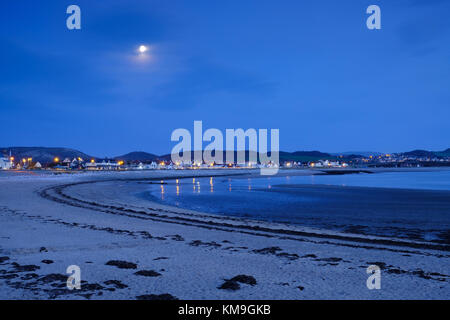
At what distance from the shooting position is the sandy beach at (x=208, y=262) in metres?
6.55

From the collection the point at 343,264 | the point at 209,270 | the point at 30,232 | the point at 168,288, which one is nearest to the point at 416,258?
the point at 343,264

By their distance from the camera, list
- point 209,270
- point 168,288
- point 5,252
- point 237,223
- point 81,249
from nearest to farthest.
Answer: point 168,288, point 209,270, point 5,252, point 81,249, point 237,223

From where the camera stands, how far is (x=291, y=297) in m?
6.35

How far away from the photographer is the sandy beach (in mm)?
6547

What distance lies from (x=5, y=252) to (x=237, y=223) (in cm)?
917

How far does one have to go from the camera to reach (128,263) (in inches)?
327

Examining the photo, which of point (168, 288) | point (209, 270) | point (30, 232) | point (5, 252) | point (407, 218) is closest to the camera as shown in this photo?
point (168, 288)

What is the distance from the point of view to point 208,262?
28.5 feet
